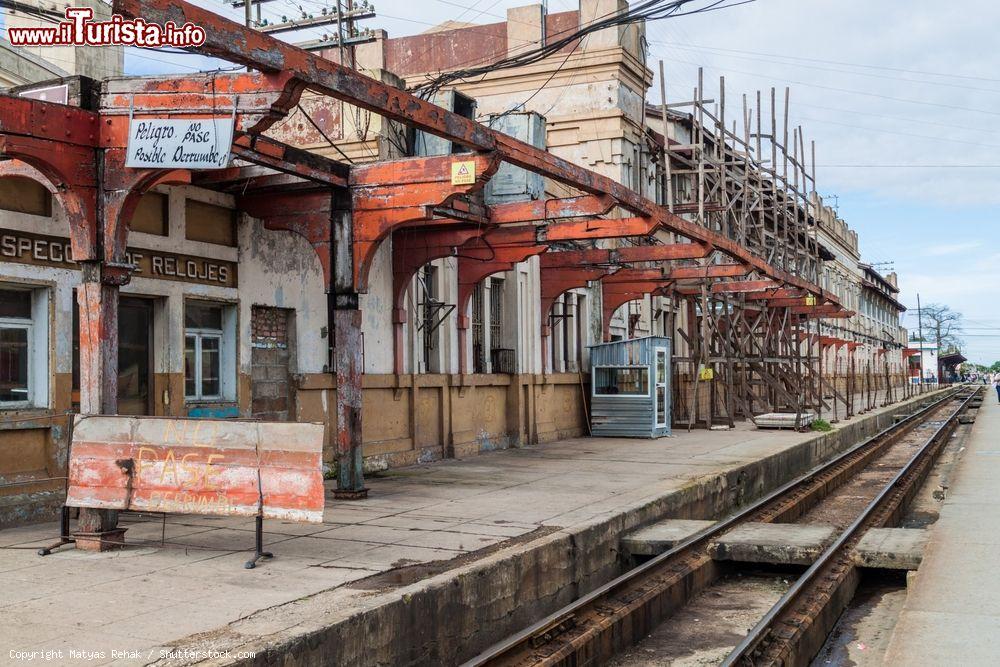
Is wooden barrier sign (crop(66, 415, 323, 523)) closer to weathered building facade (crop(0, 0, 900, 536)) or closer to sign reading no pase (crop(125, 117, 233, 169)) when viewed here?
weathered building facade (crop(0, 0, 900, 536))

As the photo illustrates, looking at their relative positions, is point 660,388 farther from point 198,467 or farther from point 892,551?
point 198,467

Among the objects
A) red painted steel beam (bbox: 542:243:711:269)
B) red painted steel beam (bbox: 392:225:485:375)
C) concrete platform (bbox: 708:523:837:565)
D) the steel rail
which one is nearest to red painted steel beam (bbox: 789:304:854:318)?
red painted steel beam (bbox: 542:243:711:269)

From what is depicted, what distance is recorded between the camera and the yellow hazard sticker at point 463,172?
11.6 metres

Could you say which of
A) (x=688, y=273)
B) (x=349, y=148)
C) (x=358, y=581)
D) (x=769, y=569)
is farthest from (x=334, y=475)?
(x=688, y=273)

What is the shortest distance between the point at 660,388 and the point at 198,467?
51.4 feet

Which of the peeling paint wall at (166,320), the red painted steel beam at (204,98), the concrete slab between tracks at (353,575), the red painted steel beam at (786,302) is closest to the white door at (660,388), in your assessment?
the concrete slab between tracks at (353,575)

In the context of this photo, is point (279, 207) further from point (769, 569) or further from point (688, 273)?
point (688, 273)

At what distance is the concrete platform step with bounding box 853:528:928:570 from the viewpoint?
10508 mm

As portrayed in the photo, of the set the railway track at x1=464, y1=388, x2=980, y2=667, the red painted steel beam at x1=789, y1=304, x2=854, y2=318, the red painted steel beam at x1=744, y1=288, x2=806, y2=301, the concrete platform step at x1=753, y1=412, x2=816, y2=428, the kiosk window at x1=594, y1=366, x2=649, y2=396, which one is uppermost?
the red painted steel beam at x1=744, y1=288, x2=806, y2=301

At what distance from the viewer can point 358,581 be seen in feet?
24.9

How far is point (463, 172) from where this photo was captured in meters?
11.7

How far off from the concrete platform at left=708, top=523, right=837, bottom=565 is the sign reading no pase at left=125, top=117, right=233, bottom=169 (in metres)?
6.68

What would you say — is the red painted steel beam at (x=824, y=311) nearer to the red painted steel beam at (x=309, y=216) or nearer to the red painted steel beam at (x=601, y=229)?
the red painted steel beam at (x=601, y=229)

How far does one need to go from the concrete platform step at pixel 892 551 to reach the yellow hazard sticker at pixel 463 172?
5.79m
